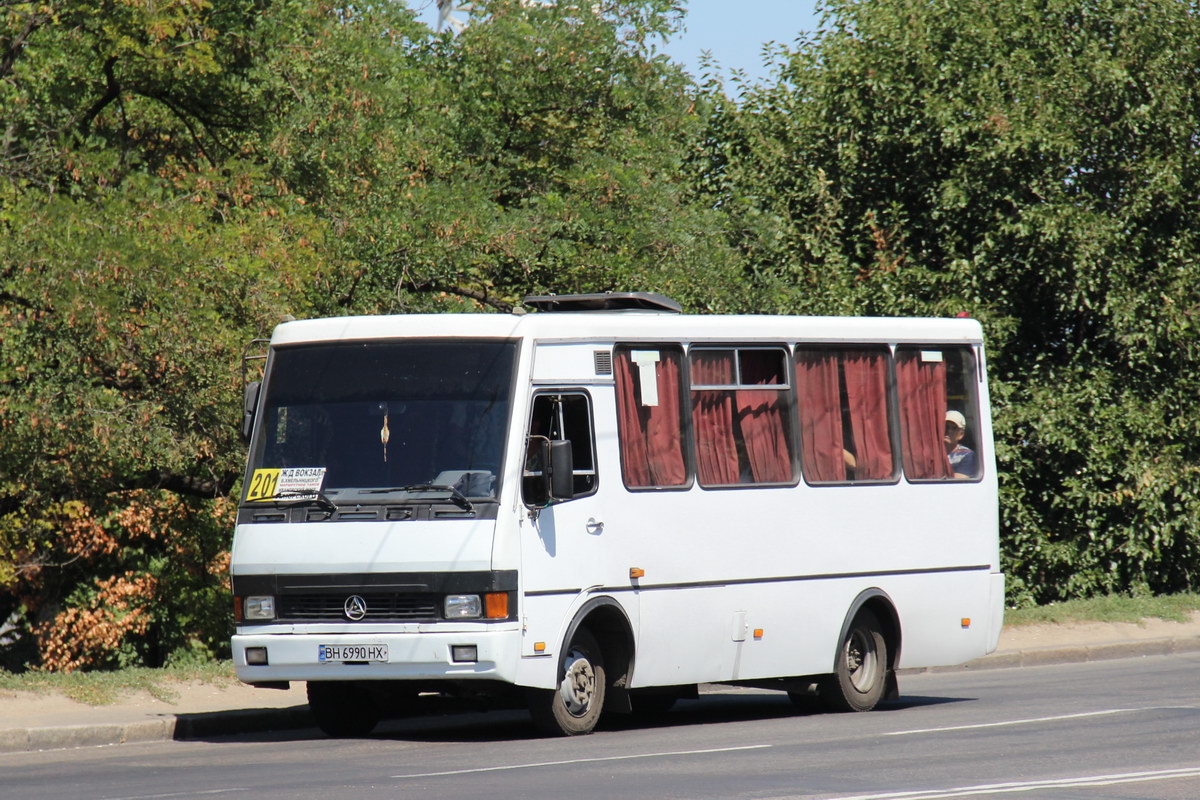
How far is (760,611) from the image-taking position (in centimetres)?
1341

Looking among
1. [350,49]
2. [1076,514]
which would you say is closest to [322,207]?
[350,49]

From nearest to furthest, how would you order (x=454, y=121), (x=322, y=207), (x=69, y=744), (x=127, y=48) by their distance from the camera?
(x=69, y=744), (x=127, y=48), (x=322, y=207), (x=454, y=121)

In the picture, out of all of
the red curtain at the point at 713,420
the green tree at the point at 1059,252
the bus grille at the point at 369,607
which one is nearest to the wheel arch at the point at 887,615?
the red curtain at the point at 713,420

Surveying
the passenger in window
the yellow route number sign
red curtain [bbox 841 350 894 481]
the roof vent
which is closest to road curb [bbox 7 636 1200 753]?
the yellow route number sign

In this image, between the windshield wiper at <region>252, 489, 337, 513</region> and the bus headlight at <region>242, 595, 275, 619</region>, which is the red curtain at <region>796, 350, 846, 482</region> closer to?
the windshield wiper at <region>252, 489, 337, 513</region>

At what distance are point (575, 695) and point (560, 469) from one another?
1642 mm

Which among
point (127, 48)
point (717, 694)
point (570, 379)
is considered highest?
point (127, 48)

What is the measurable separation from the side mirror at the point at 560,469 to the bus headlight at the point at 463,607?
88 centimetres

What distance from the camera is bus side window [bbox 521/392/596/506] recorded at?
12016 mm

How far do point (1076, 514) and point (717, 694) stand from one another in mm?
10427

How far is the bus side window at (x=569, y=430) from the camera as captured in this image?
12.0 m

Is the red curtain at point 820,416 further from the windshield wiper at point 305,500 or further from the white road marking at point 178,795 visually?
the white road marking at point 178,795

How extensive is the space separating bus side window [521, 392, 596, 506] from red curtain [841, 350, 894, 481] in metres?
2.89

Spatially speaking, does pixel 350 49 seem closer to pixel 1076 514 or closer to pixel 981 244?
pixel 981 244
